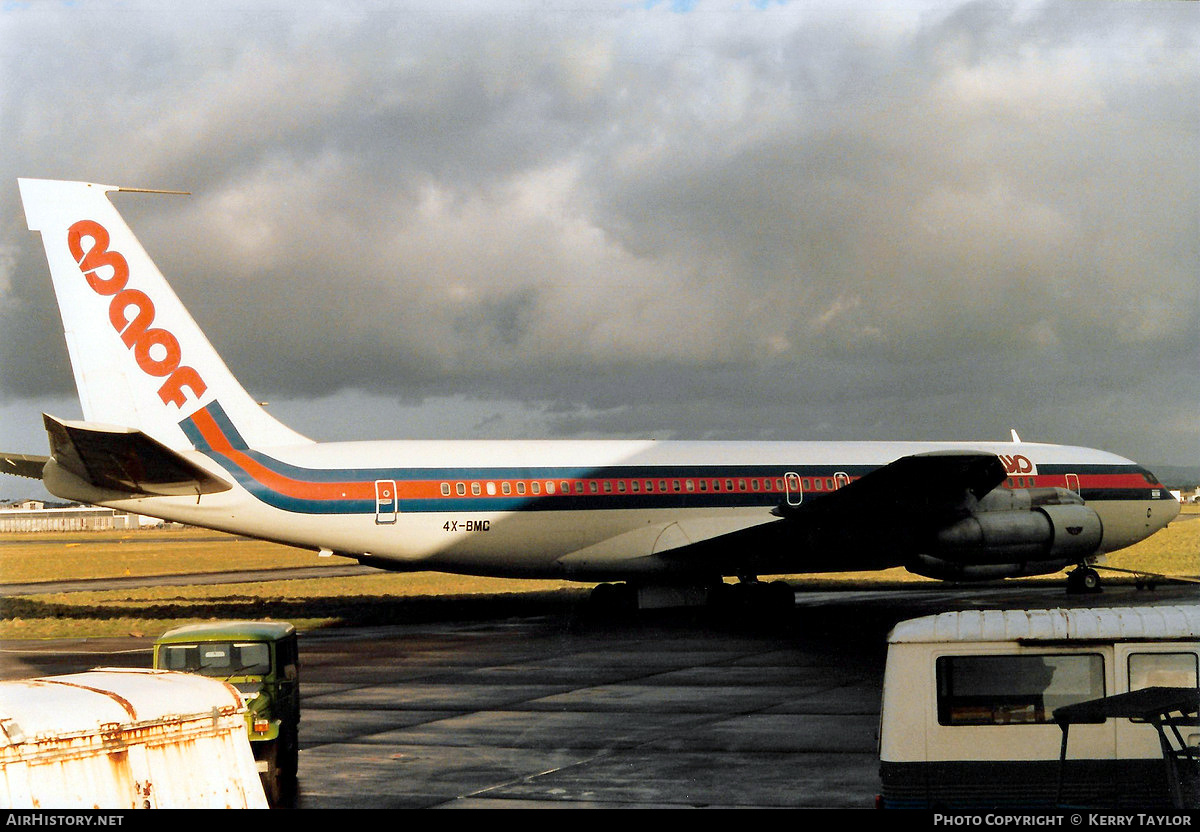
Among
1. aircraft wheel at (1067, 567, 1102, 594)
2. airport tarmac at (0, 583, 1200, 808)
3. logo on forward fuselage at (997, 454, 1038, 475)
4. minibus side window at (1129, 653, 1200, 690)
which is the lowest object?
airport tarmac at (0, 583, 1200, 808)

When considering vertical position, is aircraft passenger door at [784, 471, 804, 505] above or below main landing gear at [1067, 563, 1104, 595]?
above

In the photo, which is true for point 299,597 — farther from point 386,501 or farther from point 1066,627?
point 1066,627

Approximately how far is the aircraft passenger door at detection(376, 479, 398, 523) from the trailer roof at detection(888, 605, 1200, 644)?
1976 centimetres

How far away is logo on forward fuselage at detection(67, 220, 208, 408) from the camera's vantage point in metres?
27.4

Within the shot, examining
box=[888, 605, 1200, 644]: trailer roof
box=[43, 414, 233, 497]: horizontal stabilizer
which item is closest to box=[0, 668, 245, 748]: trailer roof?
box=[888, 605, 1200, 644]: trailer roof

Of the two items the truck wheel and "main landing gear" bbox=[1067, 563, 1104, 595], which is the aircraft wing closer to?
"main landing gear" bbox=[1067, 563, 1104, 595]

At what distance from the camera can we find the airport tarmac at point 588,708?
12672 millimetres

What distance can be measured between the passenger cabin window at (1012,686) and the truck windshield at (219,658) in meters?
7.51

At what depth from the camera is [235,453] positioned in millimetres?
27688

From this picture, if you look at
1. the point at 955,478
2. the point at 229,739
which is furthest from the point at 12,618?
the point at 229,739

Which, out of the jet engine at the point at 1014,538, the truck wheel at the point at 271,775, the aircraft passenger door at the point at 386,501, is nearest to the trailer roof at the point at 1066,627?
the truck wheel at the point at 271,775

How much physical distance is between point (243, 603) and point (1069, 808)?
108 ft

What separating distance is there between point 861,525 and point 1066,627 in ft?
65.6

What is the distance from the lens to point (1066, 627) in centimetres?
959
